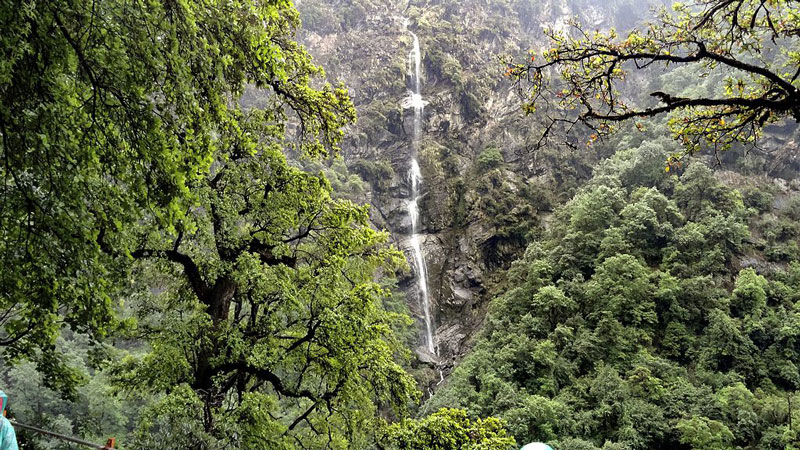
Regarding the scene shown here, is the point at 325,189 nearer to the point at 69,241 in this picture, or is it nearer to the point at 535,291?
the point at 69,241

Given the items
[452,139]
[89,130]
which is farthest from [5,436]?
[452,139]

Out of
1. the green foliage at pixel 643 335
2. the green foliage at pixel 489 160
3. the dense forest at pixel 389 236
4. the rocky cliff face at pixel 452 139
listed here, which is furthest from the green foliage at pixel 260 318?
the green foliage at pixel 489 160

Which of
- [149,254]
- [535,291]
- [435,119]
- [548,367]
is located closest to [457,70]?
[435,119]

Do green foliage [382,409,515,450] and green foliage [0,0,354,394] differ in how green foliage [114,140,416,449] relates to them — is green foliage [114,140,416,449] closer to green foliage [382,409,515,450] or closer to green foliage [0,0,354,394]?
green foliage [382,409,515,450]

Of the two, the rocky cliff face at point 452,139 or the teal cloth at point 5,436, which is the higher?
the rocky cliff face at point 452,139

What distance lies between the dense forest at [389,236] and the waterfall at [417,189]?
202 millimetres

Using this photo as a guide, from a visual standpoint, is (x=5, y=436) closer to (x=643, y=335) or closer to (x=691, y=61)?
(x=691, y=61)

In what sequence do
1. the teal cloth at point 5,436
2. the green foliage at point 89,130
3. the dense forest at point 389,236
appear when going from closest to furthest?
the green foliage at point 89,130, the dense forest at point 389,236, the teal cloth at point 5,436

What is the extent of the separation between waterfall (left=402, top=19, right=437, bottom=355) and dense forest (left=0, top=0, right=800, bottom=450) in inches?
7.9

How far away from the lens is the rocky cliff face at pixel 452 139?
1160 inches

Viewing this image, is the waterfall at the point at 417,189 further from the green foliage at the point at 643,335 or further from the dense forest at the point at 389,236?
the green foliage at the point at 643,335

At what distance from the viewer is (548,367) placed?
56.8ft

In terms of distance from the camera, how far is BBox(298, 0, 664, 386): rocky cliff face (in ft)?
96.7

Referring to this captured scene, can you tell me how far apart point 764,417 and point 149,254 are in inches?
676
